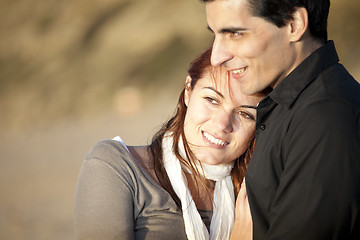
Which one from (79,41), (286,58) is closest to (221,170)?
(286,58)

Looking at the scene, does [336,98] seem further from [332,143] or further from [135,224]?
[135,224]

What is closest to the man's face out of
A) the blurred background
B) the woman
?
the woman

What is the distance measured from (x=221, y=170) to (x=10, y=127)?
6409mm

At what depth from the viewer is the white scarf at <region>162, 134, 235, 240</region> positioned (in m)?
1.85

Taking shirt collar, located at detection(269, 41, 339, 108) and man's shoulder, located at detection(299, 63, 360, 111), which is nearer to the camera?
man's shoulder, located at detection(299, 63, 360, 111)

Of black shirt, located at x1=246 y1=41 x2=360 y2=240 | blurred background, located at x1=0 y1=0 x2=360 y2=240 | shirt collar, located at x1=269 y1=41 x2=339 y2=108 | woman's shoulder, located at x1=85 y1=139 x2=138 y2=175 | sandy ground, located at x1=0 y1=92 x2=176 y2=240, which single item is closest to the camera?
black shirt, located at x1=246 y1=41 x2=360 y2=240

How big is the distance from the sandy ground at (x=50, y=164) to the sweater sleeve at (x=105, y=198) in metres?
3.38

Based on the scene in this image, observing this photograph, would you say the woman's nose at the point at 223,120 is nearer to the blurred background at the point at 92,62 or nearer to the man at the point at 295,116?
the man at the point at 295,116

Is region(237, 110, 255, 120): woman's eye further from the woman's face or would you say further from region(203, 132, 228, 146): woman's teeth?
region(203, 132, 228, 146): woman's teeth

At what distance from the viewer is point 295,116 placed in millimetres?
1396

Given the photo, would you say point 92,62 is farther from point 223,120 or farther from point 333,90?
point 333,90

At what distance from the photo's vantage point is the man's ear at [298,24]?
5.00ft

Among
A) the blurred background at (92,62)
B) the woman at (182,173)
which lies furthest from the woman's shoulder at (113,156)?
the blurred background at (92,62)

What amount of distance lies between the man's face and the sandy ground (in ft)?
12.6
